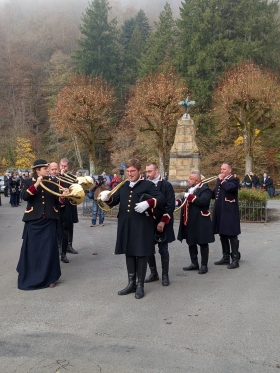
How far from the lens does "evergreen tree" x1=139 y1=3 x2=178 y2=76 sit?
44812 millimetres

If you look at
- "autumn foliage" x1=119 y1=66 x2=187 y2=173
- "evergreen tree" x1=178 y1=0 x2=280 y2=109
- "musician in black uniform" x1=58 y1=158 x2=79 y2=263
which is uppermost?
"evergreen tree" x1=178 y1=0 x2=280 y2=109

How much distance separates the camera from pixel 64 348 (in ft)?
14.1

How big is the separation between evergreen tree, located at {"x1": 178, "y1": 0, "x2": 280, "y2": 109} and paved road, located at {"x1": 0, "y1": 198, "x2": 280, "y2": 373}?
3444 centimetres

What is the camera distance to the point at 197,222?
7.46 meters

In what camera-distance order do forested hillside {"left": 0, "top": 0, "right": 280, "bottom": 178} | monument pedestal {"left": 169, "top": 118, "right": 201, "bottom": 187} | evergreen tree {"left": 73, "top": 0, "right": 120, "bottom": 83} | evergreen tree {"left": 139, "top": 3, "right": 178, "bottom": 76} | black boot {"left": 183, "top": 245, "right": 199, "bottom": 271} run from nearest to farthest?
1. black boot {"left": 183, "top": 245, "right": 199, "bottom": 271}
2. monument pedestal {"left": 169, "top": 118, "right": 201, "bottom": 187}
3. forested hillside {"left": 0, "top": 0, "right": 280, "bottom": 178}
4. evergreen tree {"left": 139, "top": 3, "right": 178, "bottom": 76}
5. evergreen tree {"left": 73, "top": 0, "right": 120, "bottom": 83}

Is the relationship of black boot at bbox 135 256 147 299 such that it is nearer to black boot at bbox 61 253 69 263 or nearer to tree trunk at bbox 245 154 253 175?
black boot at bbox 61 253 69 263

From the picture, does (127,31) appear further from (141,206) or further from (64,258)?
(141,206)

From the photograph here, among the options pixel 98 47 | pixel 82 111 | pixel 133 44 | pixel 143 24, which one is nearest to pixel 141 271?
pixel 82 111

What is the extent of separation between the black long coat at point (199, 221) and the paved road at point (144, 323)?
642mm

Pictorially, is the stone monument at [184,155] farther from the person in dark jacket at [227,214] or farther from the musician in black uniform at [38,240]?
the musician in black uniform at [38,240]

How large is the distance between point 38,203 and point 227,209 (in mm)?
3434

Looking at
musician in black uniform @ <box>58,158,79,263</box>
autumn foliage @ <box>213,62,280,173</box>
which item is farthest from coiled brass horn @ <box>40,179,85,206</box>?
autumn foliage @ <box>213,62,280,173</box>

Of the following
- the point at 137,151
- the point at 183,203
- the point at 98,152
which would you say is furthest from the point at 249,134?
the point at 183,203

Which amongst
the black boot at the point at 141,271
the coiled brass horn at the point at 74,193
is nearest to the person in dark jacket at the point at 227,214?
the black boot at the point at 141,271
